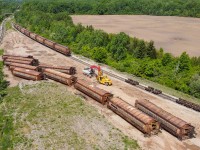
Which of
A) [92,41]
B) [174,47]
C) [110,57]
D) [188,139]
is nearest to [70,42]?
[92,41]

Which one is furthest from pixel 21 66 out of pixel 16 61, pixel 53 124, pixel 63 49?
pixel 53 124

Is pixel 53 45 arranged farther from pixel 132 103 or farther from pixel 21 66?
pixel 132 103

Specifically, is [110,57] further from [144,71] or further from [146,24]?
[146,24]

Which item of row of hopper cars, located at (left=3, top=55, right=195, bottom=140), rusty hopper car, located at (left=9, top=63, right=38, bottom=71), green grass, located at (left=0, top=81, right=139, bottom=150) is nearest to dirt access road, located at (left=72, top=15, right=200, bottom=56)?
row of hopper cars, located at (left=3, top=55, right=195, bottom=140)

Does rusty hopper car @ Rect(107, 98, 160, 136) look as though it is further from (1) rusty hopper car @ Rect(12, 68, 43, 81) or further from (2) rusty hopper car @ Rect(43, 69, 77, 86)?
(1) rusty hopper car @ Rect(12, 68, 43, 81)

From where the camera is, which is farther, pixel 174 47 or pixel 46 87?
pixel 174 47
